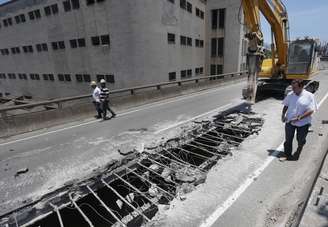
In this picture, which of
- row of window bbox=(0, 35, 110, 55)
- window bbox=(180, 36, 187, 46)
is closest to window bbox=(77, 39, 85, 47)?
row of window bbox=(0, 35, 110, 55)

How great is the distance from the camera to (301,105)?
4.75m

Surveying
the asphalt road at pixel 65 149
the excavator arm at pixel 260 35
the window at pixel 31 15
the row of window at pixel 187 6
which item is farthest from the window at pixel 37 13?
the excavator arm at pixel 260 35

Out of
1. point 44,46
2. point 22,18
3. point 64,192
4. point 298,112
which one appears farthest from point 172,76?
point 22,18

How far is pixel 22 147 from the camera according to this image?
7.12 metres

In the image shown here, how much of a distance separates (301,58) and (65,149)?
43.7ft

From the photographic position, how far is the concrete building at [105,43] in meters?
20.2

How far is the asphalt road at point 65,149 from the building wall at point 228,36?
79.6 ft

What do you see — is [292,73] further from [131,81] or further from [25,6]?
[25,6]

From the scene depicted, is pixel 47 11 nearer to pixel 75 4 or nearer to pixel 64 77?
pixel 75 4

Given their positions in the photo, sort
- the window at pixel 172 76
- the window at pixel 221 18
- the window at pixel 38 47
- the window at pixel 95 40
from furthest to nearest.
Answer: the window at pixel 221 18 → the window at pixel 38 47 → the window at pixel 172 76 → the window at pixel 95 40

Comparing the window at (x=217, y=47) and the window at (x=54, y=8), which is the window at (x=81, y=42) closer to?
the window at (x=54, y=8)

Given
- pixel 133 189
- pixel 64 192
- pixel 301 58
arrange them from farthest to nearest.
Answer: pixel 301 58 < pixel 133 189 < pixel 64 192

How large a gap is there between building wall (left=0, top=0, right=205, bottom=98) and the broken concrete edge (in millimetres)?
16032

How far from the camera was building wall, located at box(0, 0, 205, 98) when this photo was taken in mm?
19891
